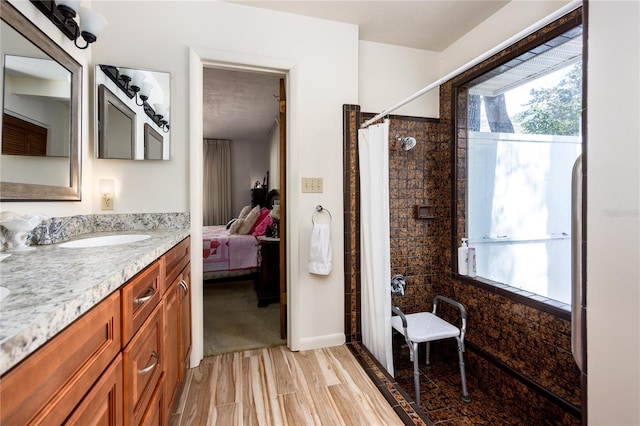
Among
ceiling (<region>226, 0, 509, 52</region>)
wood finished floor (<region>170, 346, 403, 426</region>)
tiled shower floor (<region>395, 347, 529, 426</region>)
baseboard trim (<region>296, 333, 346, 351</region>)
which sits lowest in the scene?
tiled shower floor (<region>395, 347, 529, 426</region>)

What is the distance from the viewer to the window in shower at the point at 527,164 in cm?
166

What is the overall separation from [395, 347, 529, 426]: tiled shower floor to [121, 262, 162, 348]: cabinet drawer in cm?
178

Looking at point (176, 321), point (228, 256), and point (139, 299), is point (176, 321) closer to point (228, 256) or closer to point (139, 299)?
point (139, 299)

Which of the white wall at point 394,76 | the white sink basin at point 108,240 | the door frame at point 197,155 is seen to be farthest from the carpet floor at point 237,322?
the white wall at point 394,76

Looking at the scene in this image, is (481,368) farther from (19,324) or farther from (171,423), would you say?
(19,324)

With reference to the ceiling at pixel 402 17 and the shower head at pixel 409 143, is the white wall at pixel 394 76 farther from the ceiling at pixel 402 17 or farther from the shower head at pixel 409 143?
the shower head at pixel 409 143

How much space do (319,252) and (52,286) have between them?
4.95ft

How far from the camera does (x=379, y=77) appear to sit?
8.03ft

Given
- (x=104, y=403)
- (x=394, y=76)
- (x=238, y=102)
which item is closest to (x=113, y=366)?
(x=104, y=403)

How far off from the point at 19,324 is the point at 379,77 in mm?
2608

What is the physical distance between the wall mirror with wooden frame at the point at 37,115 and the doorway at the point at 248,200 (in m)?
0.86

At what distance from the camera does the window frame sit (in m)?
1.60

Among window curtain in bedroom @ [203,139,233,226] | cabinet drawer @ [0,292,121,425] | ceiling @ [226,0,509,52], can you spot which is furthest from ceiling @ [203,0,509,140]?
window curtain in bedroom @ [203,139,233,226]

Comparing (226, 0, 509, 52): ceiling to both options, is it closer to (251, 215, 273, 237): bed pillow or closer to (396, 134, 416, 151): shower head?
(396, 134, 416, 151): shower head
